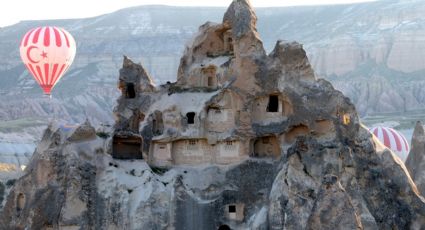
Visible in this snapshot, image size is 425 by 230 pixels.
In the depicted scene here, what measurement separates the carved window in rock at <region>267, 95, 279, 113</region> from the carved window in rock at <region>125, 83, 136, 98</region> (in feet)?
21.0

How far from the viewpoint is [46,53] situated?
153 ft

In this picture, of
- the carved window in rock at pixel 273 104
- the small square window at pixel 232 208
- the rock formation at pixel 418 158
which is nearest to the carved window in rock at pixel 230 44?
the carved window in rock at pixel 273 104

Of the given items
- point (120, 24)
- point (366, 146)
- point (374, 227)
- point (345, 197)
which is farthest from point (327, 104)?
point (120, 24)

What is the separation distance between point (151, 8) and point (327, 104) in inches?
5747

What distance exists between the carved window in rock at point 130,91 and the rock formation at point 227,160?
2.72 feet

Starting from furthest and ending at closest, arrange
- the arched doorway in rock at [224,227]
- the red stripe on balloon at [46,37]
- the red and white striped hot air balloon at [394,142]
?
the red stripe on balloon at [46,37], the red and white striped hot air balloon at [394,142], the arched doorway in rock at [224,227]

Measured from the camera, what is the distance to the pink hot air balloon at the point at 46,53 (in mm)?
46625

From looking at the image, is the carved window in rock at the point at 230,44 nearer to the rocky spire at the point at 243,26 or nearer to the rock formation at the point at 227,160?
the rock formation at the point at 227,160

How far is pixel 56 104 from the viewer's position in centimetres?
12238

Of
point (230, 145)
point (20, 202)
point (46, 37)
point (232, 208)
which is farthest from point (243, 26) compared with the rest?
point (46, 37)

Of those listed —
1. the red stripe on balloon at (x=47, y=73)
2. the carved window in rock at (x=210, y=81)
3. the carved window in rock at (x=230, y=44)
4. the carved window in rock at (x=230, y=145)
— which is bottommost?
the carved window in rock at (x=230, y=145)

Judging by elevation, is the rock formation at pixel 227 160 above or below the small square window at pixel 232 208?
above

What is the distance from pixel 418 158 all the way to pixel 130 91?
14148 mm

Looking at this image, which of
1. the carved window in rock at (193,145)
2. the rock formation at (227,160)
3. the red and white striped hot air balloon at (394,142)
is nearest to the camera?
the rock formation at (227,160)
